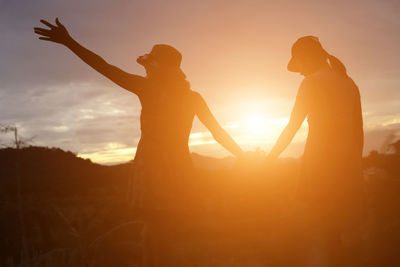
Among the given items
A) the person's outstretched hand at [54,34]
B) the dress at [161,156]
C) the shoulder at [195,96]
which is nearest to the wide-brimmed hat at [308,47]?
the shoulder at [195,96]

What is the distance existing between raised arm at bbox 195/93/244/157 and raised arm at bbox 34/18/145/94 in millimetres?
695

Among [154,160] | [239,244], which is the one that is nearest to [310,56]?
[154,160]

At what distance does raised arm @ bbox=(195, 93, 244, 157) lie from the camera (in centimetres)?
353

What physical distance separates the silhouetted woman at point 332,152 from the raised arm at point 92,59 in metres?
1.47

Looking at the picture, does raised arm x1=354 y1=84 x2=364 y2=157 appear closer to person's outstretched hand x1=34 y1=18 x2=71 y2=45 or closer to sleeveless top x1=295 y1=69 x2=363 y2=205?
sleeveless top x1=295 y1=69 x2=363 y2=205

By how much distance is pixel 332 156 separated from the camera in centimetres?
274

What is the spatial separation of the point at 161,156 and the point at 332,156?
4.70 ft

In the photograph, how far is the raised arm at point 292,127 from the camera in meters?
2.91

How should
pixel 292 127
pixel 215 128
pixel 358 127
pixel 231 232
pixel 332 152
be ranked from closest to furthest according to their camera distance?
pixel 332 152 → pixel 358 127 → pixel 292 127 → pixel 215 128 → pixel 231 232

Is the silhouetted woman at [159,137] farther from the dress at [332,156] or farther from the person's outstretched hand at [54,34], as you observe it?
the dress at [332,156]

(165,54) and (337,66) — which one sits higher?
(165,54)

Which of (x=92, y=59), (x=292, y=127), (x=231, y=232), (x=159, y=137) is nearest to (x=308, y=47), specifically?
(x=292, y=127)

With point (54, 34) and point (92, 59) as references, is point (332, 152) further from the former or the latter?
point (54, 34)

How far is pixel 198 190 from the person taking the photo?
328 centimetres
